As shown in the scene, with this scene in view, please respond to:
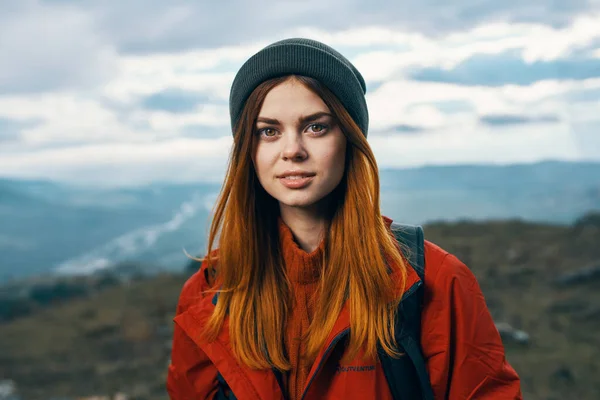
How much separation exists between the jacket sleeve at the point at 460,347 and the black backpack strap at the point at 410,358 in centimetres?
4

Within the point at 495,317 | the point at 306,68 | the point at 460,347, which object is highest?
the point at 306,68

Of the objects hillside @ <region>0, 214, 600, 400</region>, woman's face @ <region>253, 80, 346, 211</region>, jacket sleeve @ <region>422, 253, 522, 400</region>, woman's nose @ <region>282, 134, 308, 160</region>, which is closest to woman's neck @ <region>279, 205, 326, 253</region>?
woman's face @ <region>253, 80, 346, 211</region>

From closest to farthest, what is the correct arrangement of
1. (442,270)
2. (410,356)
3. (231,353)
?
(410,356), (442,270), (231,353)

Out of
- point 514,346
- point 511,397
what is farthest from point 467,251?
point 511,397

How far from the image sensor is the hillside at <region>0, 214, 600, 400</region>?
352 inches

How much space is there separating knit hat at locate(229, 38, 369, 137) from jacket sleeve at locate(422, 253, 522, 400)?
841 millimetres

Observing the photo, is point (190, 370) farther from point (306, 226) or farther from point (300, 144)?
point (300, 144)

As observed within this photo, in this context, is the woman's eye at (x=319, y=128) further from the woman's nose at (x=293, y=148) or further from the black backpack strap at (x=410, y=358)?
the black backpack strap at (x=410, y=358)

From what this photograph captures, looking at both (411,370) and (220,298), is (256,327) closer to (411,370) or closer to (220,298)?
(220,298)

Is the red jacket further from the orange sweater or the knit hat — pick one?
the knit hat

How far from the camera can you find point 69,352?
1134cm

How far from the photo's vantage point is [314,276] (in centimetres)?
271

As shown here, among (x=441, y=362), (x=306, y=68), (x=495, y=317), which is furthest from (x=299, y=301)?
(x=495, y=317)

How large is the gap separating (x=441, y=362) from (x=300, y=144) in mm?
1050
